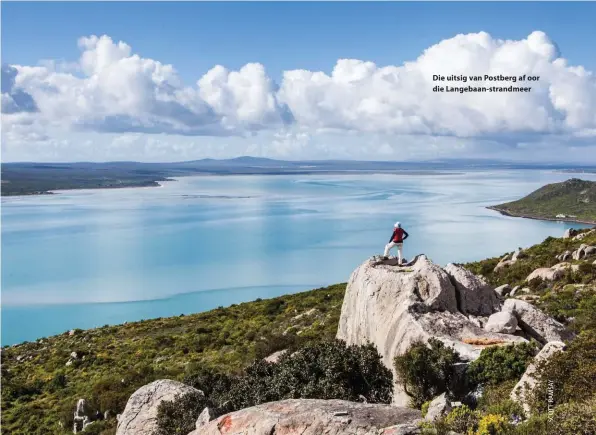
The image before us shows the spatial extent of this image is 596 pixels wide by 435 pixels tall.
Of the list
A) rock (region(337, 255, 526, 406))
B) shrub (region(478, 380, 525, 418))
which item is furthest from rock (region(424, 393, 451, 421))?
rock (region(337, 255, 526, 406))

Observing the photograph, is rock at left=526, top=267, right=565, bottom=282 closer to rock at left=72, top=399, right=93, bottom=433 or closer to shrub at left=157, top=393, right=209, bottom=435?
shrub at left=157, top=393, right=209, bottom=435

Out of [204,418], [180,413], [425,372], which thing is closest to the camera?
[204,418]

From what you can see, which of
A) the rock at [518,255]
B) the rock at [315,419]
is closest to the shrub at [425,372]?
the rock at [315,419]

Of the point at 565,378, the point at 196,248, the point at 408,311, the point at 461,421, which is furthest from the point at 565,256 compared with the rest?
the point at 196,248

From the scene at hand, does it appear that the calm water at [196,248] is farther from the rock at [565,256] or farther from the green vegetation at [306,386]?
the green vegetation at [306,386]

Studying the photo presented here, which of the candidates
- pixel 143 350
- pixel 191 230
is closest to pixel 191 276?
pixel 191 230

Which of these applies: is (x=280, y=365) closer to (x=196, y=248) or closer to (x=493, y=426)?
(x=493, y=426)

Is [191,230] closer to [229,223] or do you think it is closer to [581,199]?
[229,223]
